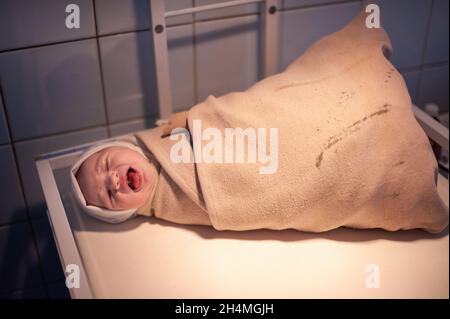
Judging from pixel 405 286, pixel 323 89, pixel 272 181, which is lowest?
pixel 405 286

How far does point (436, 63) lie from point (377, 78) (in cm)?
47

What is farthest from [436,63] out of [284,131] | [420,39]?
[284,131]

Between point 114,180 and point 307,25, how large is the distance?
504 mm

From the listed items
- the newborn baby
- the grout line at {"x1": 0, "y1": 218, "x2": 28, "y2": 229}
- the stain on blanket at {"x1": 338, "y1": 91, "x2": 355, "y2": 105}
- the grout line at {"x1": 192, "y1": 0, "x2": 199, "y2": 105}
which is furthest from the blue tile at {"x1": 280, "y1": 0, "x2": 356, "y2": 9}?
the grout line at {"x1": 0, "y1": 218, "x2": 28, "y2": 229}

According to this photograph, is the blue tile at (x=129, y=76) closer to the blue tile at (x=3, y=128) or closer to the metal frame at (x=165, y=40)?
the metal frame at (x=165, y=40)

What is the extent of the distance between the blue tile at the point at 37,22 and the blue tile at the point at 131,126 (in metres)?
0.19

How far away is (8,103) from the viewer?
90 centimetres

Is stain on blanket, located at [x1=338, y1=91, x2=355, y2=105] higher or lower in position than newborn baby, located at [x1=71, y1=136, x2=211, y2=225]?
higher

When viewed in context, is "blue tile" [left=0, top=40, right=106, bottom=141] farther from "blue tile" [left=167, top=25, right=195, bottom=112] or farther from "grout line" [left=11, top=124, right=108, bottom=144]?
"blue tile" [left=167, top=25, right=195, bottom=112]

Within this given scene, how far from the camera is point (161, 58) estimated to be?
36.6 inches

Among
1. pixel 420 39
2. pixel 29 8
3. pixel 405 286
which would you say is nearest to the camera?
pixel 405 286

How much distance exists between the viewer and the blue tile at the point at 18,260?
1020mm

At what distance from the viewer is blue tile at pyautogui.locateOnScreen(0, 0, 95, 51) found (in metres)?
0.84

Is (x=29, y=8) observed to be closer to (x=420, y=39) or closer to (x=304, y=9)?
(x=304, y=9)
